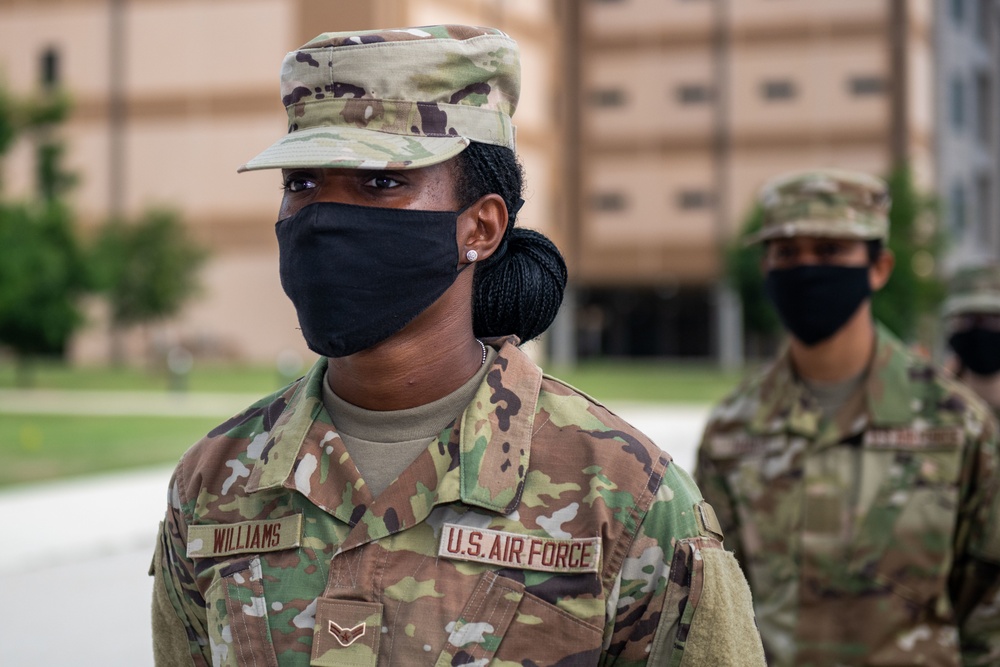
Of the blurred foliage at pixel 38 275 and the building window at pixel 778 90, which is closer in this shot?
the blurred foliage at pixel 38 275

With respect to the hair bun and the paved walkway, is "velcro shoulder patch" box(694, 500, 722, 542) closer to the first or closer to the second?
the hair bun

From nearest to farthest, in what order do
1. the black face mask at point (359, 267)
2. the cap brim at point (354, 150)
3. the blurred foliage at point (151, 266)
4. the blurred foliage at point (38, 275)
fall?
1. the cap brim at point (354, 150)
2. the black face mask at point (359, 267)
3. the blurred foliage at point (38, 275)
4. the blurred foliage at point (151, 266)

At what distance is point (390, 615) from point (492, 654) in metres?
0.17

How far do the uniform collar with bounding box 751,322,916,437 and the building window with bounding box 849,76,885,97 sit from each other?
42.1 meters

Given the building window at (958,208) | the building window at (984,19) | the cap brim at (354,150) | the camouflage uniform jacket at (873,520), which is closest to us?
the cap brim at (354,150)

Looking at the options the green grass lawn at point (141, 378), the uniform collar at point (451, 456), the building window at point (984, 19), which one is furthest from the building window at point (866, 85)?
the uniform collar at point (451, 456)

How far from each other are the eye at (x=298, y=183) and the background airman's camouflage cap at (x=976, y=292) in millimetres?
4405

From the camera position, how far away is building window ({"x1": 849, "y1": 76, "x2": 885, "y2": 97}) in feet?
144

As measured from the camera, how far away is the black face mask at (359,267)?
6.75 ft

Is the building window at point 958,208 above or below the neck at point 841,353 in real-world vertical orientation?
below

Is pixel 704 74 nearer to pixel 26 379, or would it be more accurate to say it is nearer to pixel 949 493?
pixel 26 379

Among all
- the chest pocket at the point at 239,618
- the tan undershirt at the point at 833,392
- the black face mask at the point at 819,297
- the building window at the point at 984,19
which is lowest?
the tan undershirt at the point at 833,392

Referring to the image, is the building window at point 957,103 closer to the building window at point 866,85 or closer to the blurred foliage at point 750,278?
the building window at point 866,85

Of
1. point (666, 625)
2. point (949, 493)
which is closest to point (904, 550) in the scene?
point (949, 493)
